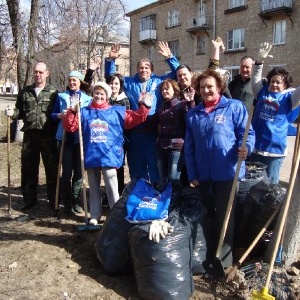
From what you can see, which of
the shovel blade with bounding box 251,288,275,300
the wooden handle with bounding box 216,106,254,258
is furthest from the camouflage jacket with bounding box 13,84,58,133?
the shovel blade with bounding box 251,288,275,300

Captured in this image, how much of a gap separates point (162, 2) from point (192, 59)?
626cm

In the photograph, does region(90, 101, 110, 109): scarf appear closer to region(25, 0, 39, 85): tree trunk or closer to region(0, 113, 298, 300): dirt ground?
region(0, 113, 298, 300): dirt ground

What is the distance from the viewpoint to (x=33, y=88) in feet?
16.6

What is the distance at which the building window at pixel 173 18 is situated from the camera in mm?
33062

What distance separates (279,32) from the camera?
80.6 ft

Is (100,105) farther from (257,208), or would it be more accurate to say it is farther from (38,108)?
(257,208)

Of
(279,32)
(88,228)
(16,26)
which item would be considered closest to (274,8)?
(279,32)

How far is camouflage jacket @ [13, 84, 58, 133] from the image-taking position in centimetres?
498

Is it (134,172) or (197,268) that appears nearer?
(197,268)

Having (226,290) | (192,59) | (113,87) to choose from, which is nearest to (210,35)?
(192,59)

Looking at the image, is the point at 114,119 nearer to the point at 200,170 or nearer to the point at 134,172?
the point at 134,172

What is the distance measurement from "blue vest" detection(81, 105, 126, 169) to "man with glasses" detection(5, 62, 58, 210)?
0.80m

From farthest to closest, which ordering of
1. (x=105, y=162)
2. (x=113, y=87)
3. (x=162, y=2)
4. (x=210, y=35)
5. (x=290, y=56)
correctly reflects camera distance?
(x=162, y=2), (x=210, y=35), (x=290, y=56), (x=113, y=87), (x=105, y=162)

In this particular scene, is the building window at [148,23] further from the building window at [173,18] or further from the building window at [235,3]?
the building window at [235,3]
